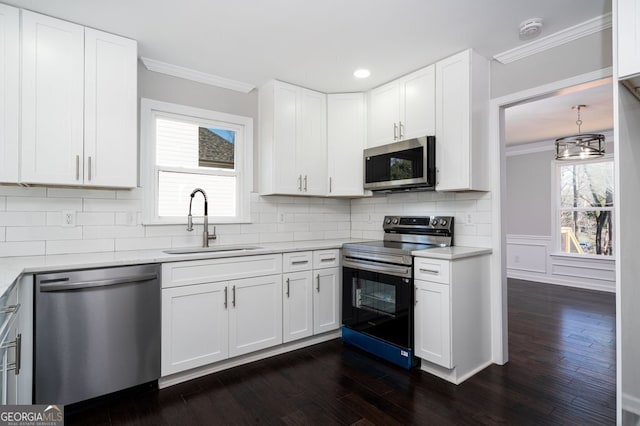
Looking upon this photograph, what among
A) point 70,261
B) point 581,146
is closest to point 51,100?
point 70,261

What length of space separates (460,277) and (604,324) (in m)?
2.51

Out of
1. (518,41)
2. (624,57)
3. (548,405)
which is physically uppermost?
(518,41)

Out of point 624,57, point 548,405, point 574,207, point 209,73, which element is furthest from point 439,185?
point 574,207

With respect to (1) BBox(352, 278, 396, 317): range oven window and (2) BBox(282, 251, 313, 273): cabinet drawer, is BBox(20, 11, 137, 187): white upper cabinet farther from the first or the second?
(1) BBox(352, 278, 396, 317): range oven window

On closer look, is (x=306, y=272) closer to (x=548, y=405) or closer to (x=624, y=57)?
(x=548, y=405)

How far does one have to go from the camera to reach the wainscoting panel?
211 inches

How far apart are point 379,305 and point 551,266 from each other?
4.65 m

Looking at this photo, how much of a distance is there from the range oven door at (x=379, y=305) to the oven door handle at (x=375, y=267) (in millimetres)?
33

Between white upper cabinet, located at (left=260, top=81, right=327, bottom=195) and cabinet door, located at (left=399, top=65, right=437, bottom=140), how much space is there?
0.85 meters

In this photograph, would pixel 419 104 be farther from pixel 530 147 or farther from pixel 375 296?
pixel 530 147

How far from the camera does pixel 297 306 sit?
299 cm

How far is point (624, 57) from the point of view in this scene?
5.02 ft

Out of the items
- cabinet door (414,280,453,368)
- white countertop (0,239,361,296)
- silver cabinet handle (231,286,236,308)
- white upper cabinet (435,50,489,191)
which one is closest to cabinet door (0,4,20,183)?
white countertop (0,239,361,296)

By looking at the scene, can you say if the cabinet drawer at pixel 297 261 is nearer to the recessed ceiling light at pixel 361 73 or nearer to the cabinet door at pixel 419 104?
the cabinet door at pixel 419 104
